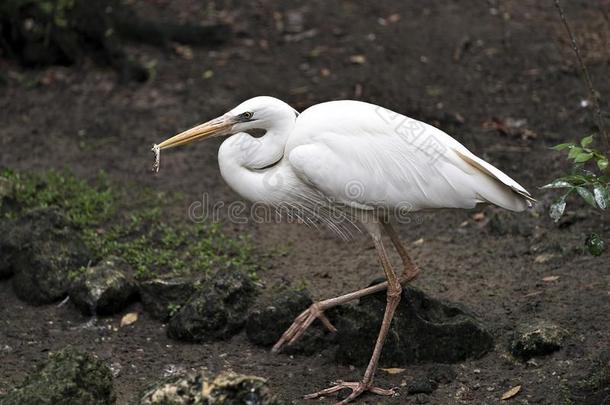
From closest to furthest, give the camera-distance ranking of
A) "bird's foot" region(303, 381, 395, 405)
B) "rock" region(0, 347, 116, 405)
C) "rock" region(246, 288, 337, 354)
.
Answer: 1. "rock" region(0, 347, 116, 405)
2. "bird's foot" region(303, 381, 395, 405)
3. "rock" region(246, 288, 337, 354)

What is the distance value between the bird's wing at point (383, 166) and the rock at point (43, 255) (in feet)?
6.44

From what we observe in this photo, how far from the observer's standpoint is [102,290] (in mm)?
5824

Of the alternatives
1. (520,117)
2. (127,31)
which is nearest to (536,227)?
(520,117)

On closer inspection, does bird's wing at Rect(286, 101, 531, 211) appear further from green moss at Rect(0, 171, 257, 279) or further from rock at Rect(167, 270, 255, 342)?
green moss at Rect(0, 171, 257, 279)

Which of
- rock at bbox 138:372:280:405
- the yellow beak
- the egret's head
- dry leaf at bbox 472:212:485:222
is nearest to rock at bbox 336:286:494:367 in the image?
the egret's head

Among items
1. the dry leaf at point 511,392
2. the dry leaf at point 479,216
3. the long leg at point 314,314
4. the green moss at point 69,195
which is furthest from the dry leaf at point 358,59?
the dry leaf at point 511,392

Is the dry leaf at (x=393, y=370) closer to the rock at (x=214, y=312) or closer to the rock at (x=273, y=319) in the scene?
the rock at (x=273, y=319)

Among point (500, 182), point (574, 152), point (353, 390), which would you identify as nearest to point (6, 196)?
point (353, 390)

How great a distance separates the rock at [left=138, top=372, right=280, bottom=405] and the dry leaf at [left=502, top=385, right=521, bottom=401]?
1564 millimetres

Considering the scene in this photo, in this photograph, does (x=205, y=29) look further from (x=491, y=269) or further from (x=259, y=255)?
(x=491, y=269)

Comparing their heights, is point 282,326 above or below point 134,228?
above

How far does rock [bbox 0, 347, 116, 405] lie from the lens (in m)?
4.14

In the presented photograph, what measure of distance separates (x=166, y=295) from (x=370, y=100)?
3.73 meters

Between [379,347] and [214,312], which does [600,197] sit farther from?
[214,312]
